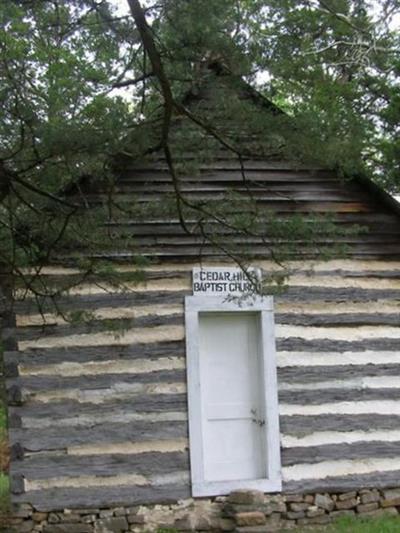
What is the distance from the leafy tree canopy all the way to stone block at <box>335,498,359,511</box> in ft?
11.8

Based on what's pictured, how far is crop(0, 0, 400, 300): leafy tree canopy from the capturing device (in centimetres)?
624

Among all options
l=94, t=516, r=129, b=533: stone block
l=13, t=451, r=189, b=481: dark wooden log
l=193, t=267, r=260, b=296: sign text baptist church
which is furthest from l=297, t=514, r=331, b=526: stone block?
l=193, t=267, r=260, b=296: sign text baptist church

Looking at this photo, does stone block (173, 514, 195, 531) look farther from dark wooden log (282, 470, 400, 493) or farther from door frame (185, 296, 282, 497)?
dark wooden log (282, 470, 400, 493)

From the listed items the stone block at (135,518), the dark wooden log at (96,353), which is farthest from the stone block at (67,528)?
the dark wooden log at (96,353)

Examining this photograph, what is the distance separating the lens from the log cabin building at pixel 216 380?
29.7 ft

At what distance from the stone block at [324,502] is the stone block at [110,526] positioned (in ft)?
6.45

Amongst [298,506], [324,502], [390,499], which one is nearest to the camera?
[298,506]

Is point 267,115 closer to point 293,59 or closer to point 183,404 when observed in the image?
point 293,59

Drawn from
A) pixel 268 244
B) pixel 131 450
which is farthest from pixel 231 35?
pixel 131 450

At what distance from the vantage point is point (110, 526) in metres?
8.98

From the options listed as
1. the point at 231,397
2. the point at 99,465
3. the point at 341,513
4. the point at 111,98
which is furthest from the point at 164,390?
the point at 111,98

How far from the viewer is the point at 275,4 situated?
6.72 meters

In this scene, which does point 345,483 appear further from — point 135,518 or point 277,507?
point 135,518

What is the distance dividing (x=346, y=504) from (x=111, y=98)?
17.3 ft
